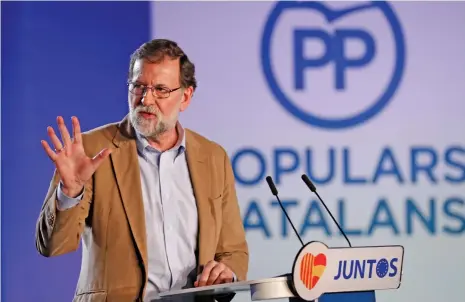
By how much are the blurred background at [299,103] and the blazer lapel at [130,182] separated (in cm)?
131

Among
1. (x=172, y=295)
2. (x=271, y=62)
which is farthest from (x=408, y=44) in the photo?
(x=172, y=295)

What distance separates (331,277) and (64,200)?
88 cm

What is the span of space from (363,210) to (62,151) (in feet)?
7.62

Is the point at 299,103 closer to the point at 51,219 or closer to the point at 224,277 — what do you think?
the point at 224,277

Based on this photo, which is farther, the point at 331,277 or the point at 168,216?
the point at 168,216

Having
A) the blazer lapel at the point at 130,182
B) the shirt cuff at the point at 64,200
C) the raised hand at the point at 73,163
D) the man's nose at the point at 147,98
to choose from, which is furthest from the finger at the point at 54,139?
the man's nose at the point at 147,98

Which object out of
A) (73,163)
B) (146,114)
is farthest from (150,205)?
(73,163)

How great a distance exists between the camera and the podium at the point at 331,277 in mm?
2326

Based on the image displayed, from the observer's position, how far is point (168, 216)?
2.99m

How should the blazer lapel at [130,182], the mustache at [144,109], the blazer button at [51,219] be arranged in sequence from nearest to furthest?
the blazer button at [51,219] < the blazer lapel at [130,182] < the mustache at [144,109]

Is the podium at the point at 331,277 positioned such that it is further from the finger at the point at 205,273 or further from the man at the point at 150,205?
the man at the point at 150,205

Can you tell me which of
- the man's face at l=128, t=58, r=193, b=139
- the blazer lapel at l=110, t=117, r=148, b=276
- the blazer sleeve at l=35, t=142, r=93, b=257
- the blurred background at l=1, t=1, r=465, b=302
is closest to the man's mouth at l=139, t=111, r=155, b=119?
the man's face at l=128, t=58, r=193, b=139

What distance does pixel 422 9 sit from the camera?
4.75 m

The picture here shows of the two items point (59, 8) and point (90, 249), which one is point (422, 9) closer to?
point (59, 8)
